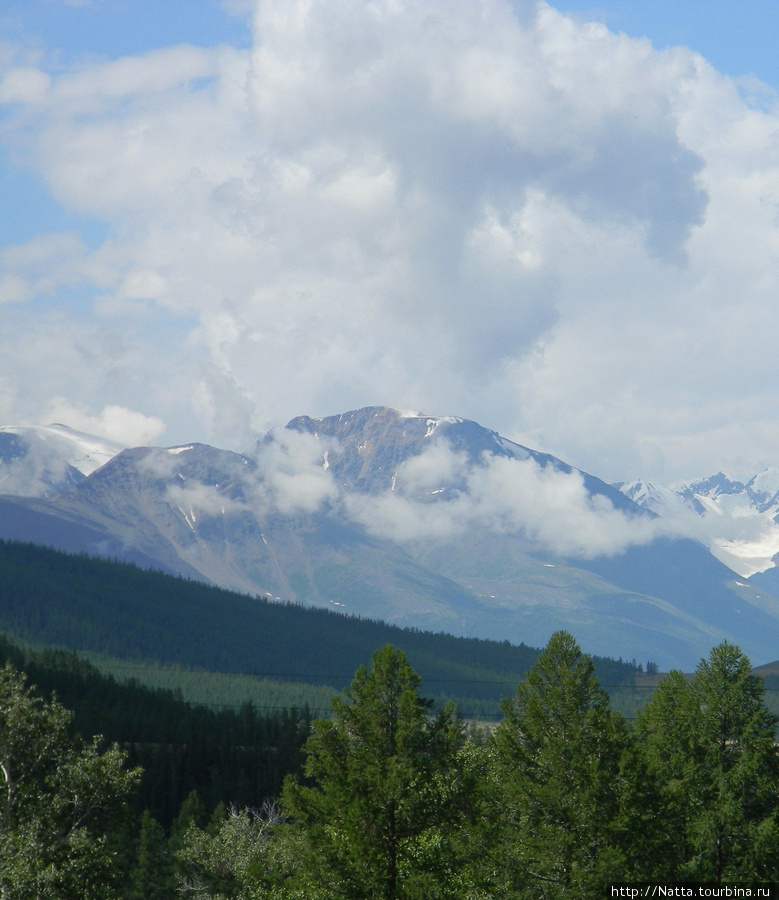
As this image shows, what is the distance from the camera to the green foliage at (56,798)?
2084 inches

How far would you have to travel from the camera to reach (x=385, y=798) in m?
48.9

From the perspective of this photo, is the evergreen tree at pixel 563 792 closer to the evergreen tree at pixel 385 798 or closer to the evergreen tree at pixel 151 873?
the evergreen tree at pixel 385 798

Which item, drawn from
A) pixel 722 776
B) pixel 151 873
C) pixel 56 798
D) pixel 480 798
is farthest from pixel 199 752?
pixel 722 776

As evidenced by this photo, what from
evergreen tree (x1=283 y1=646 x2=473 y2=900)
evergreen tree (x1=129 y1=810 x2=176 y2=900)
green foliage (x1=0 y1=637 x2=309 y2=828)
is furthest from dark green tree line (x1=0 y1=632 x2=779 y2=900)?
green foliage (x1=0 y1=637 x2=309 y2=828)

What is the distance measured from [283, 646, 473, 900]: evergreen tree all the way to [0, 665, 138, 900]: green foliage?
10031mm

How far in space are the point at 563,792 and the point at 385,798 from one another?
7.56 m

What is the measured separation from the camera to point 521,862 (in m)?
49.0

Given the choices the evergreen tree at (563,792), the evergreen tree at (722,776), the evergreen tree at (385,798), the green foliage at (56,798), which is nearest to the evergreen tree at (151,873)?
the green foliage at (56,798)

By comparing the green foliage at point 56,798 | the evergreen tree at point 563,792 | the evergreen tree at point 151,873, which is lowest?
the evergreen tree at point 151,873

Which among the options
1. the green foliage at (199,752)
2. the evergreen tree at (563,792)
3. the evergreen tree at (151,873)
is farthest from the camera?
the green foliage at (199,752)

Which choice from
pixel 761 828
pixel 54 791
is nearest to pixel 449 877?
pixel 761 828

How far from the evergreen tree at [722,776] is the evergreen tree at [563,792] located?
2.71 metres

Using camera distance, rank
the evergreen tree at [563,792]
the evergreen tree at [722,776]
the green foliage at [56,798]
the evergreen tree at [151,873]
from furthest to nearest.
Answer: the evergreen tree at [151,873] < the green foliage at [56,798] < the evergreen tree at [722,776] < the evergreen tree at [563,792]

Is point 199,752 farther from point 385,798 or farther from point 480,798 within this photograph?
point 385,798
